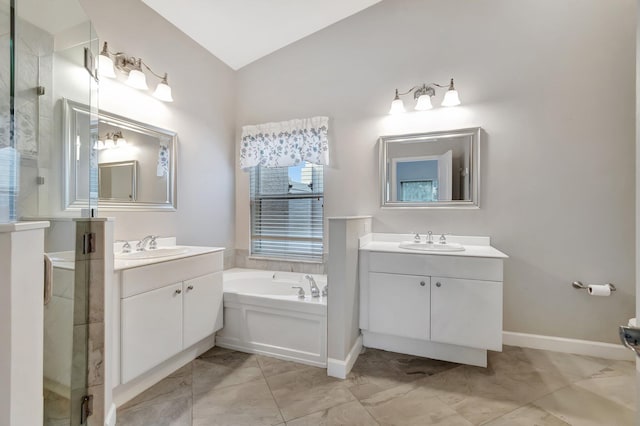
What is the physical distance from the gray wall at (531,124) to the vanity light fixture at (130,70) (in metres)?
1.64

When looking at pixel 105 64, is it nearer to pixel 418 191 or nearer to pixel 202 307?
pixel 202 307

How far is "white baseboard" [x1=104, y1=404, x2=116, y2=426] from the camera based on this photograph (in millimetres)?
1415

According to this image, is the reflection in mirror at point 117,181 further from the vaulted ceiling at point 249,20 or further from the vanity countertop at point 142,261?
the vaulted ceiling at point 249,20

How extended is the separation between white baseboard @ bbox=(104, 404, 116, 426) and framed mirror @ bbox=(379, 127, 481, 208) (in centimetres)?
240

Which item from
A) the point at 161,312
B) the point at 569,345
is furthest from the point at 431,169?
the point at 161,312

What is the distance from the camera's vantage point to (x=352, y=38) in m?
2.88

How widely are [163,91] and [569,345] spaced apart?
152 inches

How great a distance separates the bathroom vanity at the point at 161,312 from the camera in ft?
5.27

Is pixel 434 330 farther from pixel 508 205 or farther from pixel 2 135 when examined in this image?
pixel 2 135

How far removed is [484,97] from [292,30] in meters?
1.94

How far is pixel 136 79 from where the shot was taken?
2.14 metres

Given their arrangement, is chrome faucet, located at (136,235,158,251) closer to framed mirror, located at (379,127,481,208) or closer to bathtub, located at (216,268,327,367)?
bathtub, located at (216,268,327,367)

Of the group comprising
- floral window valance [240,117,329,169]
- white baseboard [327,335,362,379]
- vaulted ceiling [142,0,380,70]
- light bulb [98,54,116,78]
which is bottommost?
white baseboard [327,335,362,379]

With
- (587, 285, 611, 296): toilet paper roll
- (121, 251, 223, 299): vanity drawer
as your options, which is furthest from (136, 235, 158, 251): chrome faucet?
(587, 285, 611, 296): toilet paper roll
